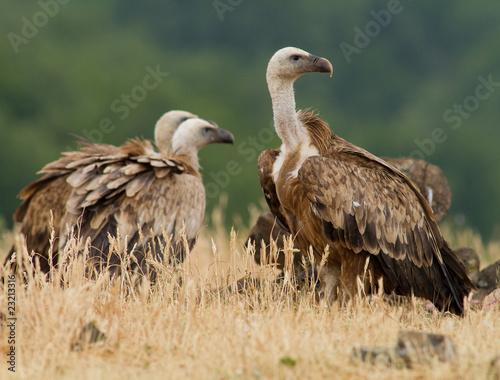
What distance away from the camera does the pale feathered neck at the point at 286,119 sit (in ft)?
20.3

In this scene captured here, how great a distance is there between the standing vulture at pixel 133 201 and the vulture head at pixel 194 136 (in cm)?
128

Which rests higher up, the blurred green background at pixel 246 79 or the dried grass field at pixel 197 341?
the blurred green background at pixel 246 79

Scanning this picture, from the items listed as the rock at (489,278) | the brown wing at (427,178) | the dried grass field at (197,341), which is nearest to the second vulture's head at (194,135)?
the brown wing at (427,178)

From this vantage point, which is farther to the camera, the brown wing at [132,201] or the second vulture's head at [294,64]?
the brown wing at [132,201]

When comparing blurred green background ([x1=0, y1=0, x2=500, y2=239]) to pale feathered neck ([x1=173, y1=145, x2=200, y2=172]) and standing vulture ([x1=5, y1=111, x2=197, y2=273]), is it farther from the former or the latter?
standing vulture ([x1=5, y1=111, x2=197, y2=273])

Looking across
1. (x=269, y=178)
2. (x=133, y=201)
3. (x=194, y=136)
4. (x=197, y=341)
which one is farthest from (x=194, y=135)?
(x=197, y=341)

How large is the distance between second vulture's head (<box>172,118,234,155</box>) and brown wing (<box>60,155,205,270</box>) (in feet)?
5.15

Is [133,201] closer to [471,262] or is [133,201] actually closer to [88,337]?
[88,337]

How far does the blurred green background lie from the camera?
3116 centimetres

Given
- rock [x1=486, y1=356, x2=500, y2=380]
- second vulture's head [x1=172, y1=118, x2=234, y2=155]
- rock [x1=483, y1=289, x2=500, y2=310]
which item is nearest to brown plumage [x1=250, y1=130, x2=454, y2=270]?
second vulture's head [x1=172, y1=118, x2=234, y2=155]

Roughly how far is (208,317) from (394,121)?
32011 millimetres

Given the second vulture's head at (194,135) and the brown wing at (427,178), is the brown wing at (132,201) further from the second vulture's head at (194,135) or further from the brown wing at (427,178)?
the brown wing at (427,178)

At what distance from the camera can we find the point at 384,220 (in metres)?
5.92

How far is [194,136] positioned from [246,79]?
28.9m
